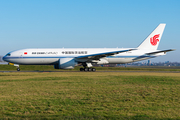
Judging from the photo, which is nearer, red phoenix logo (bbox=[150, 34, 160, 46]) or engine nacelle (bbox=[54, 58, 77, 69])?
engine nacelle (bbox=[54, 58, 77, 69])

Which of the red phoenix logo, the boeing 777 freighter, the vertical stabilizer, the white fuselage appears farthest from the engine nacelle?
the red phoenix logo

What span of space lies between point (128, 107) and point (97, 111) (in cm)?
128

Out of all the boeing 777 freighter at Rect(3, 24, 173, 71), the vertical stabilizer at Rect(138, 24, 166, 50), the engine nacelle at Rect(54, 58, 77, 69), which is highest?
the vertical stabilizer at Rect(138, 24, 166, 50)

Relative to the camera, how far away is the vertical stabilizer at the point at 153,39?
36.0 metres

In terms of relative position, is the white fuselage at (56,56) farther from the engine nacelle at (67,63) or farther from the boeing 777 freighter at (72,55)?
the engine nacelle at (67,63)

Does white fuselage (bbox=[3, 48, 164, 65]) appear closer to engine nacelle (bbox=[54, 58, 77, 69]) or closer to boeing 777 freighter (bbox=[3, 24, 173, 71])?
boeing 777 freighter (bbox=[3, 24, 173, 71])

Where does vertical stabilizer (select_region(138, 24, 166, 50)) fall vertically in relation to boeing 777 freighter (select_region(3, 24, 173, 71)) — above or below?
above

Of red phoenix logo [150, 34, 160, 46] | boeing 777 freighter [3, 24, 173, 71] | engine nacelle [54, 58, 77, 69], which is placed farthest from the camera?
red phoenix logo [150, 34, 160, 46]

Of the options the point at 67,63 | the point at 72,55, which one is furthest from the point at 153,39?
the point at 67,63

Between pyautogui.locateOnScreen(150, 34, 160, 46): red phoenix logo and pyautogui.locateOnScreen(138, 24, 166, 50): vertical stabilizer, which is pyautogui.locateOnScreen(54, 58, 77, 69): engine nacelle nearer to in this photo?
pyautogui.locateOnScreen(138, 24, 166, 50): vertical stabilizer

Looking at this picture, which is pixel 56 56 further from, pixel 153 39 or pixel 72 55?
pixel 153 39

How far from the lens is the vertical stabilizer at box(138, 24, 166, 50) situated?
118 ft

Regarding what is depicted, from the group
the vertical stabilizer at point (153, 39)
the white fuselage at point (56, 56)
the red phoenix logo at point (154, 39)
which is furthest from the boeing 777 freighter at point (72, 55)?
the red phoenix logo at point (154, 39)

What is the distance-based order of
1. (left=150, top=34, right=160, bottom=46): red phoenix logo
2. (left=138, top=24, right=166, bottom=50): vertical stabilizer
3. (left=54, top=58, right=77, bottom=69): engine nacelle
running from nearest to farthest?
1. (left=54, top=58, right=77, bottom=69): engine nacelle
2. (left=138, top=24, right=166, bottom=50): vertical stabilizer
3. (left=150, top=34, right=160, bottom=46): red phoenix logo
